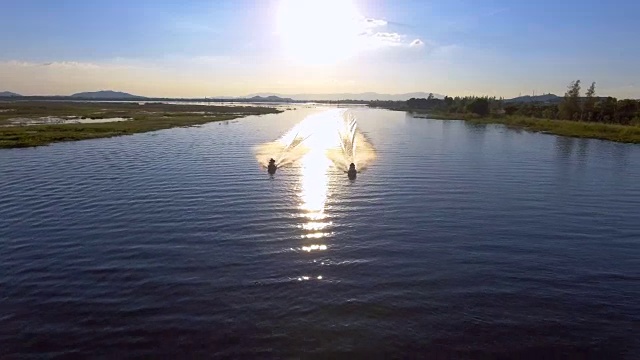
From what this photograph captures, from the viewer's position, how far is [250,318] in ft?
51.3

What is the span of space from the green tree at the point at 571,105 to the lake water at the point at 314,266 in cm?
9523

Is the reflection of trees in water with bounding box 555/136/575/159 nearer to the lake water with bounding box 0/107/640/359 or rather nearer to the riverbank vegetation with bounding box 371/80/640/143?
the riverbank vegetation with bounding box 371/80/640/143

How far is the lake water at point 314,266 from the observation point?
1455 centimetres

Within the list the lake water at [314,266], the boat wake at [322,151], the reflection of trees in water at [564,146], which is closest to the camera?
the lake water at [314,266]

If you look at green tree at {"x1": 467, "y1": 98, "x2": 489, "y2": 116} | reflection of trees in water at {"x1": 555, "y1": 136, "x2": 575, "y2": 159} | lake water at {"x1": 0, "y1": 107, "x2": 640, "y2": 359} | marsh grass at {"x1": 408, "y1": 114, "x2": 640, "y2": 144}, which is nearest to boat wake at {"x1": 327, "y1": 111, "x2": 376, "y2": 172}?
lake water at {"x1": 0, "y1": 107, "x2": 640, "y2": 359}

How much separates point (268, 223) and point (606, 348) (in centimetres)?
1716

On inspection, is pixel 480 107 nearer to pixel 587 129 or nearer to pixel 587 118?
pixel 587 118

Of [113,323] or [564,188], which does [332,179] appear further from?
[113,323]

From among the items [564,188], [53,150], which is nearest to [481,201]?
[564,188]

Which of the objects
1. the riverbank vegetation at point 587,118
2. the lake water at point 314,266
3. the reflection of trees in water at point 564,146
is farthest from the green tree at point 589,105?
the lake water at point 314,266

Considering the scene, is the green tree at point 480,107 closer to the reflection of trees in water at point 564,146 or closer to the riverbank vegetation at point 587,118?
the riverbank vegetation at point 587,118

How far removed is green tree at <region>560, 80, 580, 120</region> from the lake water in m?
95.2

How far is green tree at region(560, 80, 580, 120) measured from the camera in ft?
407

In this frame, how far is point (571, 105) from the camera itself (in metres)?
125
